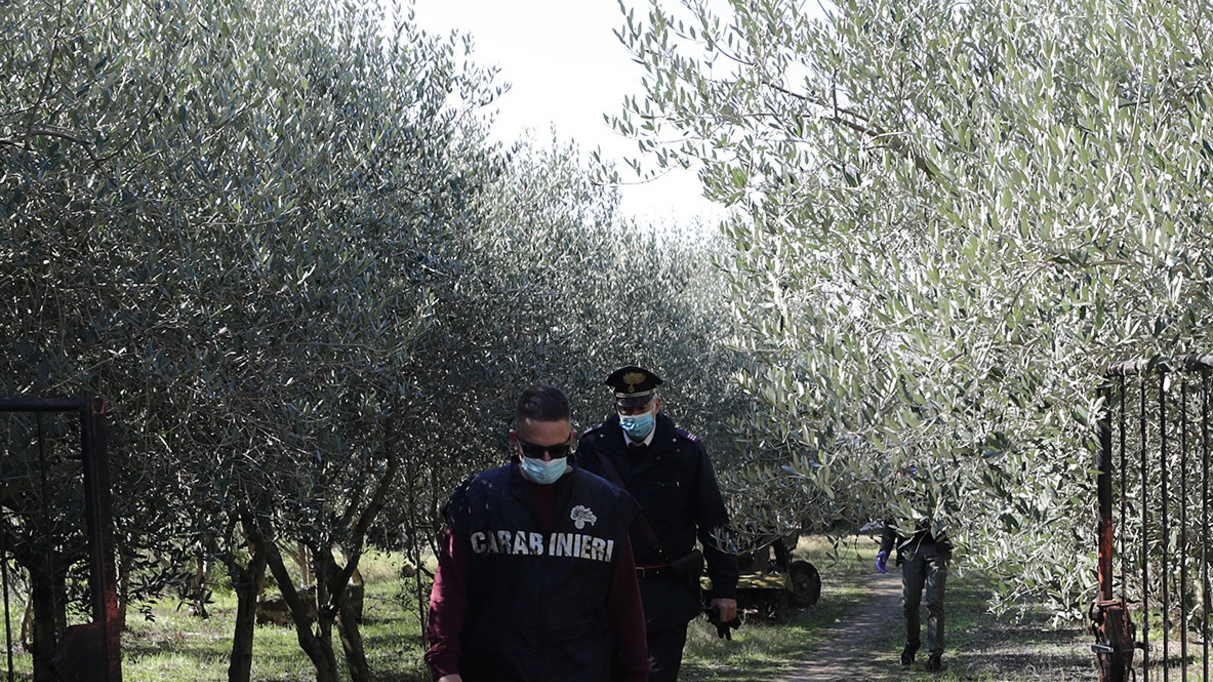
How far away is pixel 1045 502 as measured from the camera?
17.6 feet

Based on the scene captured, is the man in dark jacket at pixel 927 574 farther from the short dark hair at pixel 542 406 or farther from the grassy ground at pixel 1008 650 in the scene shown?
the short dark hair at pixel 542 406

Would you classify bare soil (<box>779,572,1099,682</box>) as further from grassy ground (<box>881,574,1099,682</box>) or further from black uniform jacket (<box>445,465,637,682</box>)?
black uniform jacket (<box>445,465,637,682</box>)

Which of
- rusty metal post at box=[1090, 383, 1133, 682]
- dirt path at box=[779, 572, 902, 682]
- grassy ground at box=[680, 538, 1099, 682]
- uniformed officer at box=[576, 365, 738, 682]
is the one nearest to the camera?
rusty metal post at box=[1090, 383, 1133, 682]

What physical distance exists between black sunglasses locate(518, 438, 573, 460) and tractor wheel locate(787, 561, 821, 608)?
55.1 ft

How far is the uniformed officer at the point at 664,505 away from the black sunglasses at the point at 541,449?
1450 millimetres

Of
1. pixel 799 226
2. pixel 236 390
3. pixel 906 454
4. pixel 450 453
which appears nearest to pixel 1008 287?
pixel 906 454

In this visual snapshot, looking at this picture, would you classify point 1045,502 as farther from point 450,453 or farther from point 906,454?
point 450,453

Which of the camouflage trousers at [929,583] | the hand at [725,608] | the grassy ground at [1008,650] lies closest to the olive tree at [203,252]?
the hand at [725,608]

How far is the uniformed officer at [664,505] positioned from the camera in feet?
18.6

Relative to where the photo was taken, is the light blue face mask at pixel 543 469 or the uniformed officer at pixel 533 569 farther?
the light blue face mask at pixel 543 469

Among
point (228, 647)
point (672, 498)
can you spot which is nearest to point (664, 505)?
point (672, 498)

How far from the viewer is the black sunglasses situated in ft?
13.6

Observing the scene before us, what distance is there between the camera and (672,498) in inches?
228

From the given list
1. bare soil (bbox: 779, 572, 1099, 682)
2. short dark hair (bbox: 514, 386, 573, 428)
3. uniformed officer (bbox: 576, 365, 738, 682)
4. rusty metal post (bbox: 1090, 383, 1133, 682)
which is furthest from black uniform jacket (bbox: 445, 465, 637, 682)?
bare soil (bbox: 779, 572, 1099, 682)
